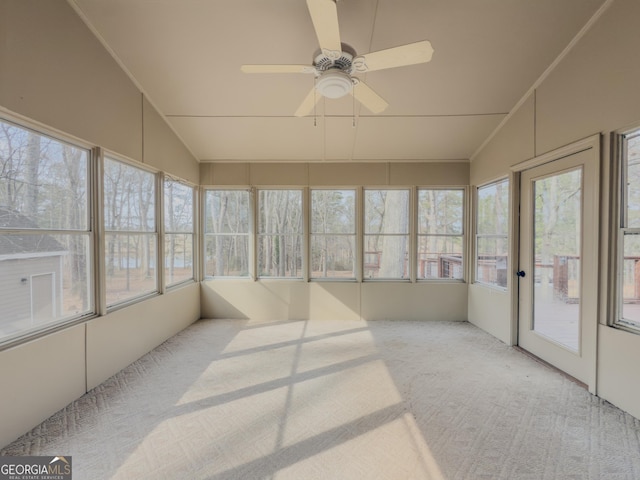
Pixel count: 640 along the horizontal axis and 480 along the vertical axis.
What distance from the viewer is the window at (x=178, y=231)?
4.32 m

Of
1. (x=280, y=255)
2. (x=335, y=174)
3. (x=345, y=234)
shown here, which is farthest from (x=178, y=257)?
(x=335, y=174)

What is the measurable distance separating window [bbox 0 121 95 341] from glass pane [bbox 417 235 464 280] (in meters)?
4.52

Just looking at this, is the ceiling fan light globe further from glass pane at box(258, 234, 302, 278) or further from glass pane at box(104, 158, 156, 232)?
glass pane at box(258, 234, 302, 278)

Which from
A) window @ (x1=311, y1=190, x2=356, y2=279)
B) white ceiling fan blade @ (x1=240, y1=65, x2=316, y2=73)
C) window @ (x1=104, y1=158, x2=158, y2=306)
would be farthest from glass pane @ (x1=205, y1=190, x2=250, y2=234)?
white ceiling fan blade @ (x1=240, y1=65, x2=316, y2=73)

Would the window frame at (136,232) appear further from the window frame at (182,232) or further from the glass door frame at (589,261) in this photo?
the glass door frame at (589,261)

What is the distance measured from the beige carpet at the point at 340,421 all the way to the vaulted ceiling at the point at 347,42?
9.93ft

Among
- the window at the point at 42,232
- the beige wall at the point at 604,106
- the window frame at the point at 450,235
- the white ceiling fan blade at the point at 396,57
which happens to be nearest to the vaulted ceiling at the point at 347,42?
the beige wall at the point at 604,106

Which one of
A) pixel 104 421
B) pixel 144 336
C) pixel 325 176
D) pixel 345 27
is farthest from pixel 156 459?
pixel 325 176

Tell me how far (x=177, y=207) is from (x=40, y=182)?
7.07ft

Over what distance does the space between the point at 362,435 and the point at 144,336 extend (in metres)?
2.82

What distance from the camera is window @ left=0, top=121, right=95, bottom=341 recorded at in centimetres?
218

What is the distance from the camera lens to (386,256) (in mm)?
5203

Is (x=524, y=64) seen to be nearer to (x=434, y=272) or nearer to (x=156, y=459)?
(x=434, y=272)

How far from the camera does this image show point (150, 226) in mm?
3938
